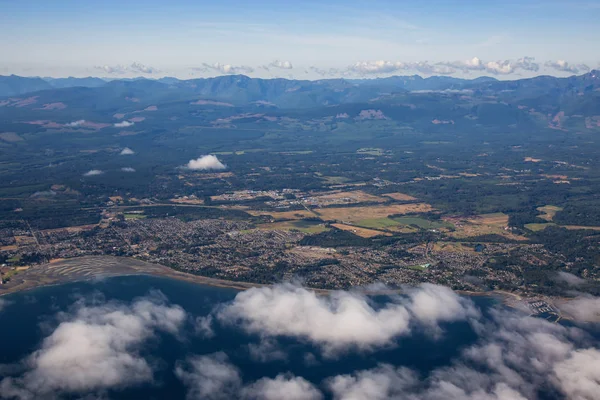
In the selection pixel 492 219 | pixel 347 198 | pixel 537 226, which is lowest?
pixel 347 198

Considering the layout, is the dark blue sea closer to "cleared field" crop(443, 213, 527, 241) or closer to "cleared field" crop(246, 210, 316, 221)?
"cleared field" crop(443, 213, 527, 241)

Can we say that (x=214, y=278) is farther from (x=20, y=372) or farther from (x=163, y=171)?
(x=163, y=171)

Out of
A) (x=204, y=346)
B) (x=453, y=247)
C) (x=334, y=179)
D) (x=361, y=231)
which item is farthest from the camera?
(x=334, y=179)

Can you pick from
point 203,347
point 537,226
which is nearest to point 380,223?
point 537,226

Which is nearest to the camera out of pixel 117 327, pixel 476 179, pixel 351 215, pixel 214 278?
pixel 117 327

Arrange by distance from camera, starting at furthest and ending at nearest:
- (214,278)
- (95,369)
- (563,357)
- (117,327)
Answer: (214,278), (117,327), (563,357), (95,369)

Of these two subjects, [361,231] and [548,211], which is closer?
[361,231]

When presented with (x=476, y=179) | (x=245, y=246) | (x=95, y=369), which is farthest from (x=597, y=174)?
(x=95, y=369)

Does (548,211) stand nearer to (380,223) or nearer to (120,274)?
(380,223)
